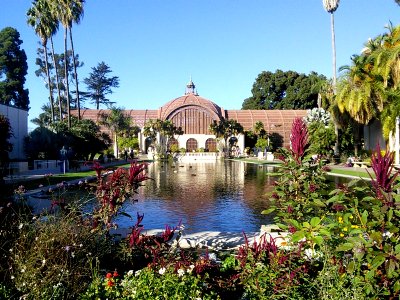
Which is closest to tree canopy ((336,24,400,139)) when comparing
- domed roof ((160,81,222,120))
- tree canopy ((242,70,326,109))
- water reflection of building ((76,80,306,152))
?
water reflection of building ((76,80,306,152))

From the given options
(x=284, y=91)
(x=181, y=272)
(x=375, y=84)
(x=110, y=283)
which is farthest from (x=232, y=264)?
(x=284, y=91)

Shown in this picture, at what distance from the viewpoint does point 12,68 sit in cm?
5969

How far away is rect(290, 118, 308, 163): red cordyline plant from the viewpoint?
5078 mm

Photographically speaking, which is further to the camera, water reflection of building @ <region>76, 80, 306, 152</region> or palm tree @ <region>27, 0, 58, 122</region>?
water reflection of building @ <region>76, 80, 306, 152</region>

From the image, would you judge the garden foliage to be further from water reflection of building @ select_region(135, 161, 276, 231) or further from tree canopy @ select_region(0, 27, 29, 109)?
tree canopy @ select_region(0, 27, 29, 109)

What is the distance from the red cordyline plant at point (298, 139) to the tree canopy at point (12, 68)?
59417 millimetres

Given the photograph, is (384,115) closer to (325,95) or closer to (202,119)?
(325,95)

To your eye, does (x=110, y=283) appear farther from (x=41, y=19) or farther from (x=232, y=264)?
(x=41, y=19)

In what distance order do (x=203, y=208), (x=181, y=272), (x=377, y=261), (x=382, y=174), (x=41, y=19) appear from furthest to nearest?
(x=41, y=19) < (x=203, y=208) < (x=181, y=272) < (x=382, y=174) < (x=377, y=261)

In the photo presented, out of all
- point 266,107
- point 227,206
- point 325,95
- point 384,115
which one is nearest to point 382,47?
point 384,115

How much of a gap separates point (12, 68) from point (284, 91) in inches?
1891

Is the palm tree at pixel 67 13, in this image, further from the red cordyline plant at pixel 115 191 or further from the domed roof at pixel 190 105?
the red cordyline plant at pixel 115 191

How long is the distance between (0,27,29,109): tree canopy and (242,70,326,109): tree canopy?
140 ft

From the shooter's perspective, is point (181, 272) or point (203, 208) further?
point (203, 208)
